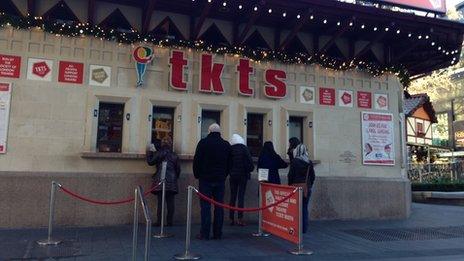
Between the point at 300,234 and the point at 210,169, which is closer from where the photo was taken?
the point at 300,234

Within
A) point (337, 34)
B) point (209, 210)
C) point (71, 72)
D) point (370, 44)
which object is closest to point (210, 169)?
point (209, 210)

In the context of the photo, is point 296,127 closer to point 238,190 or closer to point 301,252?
point 238,190

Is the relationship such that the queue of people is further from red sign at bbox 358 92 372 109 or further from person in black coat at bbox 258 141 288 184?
red sign at bbox 358 92 372 109

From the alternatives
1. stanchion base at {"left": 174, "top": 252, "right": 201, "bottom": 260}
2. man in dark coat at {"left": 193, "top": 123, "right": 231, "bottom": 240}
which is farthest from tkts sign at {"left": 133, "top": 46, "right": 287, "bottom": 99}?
stanchion base at {"left": 174, "top": 252, "right": 201, "bottom": 260}

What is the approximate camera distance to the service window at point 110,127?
9.60 meters

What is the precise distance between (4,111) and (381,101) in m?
9.13

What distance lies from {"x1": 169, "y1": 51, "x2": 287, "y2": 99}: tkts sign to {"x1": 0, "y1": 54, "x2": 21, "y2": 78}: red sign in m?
3.11

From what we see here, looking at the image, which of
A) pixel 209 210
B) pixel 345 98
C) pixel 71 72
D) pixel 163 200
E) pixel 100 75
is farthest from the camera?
pixel 345 98

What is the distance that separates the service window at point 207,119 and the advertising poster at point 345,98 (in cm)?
329

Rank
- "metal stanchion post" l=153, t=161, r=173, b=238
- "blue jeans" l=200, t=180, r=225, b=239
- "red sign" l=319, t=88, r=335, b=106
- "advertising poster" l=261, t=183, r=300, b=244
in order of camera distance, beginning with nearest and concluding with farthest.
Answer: "advertising poster" l=261, t=183, r=300, b=244 → "blue jeans" l=200, t=180, r=225, b=239 → "metal stanchion post" l=153, t=161, r=173, b=238 → "red sign" l=319, t=88, r=335, b=106

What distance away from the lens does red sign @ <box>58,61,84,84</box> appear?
9.24 m

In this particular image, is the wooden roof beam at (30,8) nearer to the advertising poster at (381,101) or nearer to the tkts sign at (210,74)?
the tkts sign at (210,74)

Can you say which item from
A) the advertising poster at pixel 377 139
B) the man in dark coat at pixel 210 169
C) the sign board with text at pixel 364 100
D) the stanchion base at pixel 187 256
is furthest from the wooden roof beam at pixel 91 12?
the advertising poster at pixel 377 139

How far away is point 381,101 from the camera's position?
11977mm
